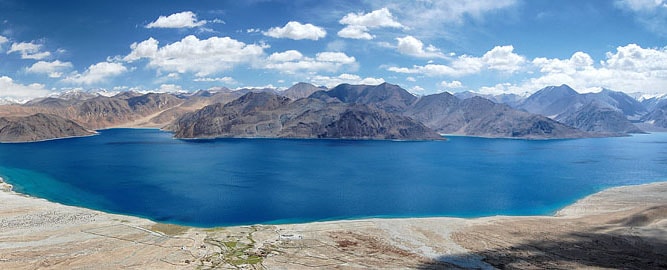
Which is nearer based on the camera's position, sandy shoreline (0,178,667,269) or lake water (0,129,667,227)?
sandy shoreline (0,178,667,269)

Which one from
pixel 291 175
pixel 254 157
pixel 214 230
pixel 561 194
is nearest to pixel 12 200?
pixel 214 230

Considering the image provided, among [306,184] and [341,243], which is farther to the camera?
[306,184]

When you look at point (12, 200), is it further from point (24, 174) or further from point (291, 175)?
point (291, 175)

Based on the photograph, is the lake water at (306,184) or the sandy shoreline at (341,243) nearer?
the sandy shoreline at (341,243)
